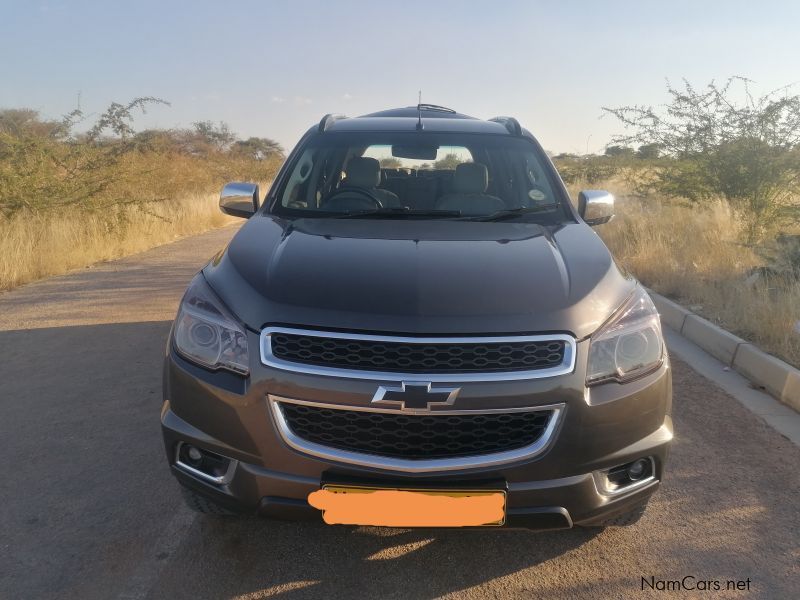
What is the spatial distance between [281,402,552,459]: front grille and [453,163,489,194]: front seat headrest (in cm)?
177

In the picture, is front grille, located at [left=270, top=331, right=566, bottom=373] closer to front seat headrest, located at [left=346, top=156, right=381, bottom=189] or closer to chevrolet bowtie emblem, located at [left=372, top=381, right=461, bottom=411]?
chevrolet bowtie emblem, located at [left=372, top=381, right=461, bottom=411]

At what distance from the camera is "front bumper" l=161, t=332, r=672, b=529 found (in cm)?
193

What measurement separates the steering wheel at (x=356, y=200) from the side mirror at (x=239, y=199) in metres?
0.46

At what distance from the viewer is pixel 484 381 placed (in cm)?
191

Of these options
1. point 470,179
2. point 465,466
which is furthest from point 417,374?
point 470,179

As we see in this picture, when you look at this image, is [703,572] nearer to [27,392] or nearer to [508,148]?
[508,148]

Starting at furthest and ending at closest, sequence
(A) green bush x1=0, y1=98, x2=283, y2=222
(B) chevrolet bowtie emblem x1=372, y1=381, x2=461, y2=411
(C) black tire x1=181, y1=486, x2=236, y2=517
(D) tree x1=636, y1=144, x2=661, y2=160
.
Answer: (D) tree x1=636, y1=144, x2=661, y2=160
(A) green bush x1=0, y1=98, x2=283, y2=222
(C) black tire x1=181, y1=486, x2=236, y2=517
(B) chevrolet bowtie emblem x1=372, y1=381, x2=461, y2=411

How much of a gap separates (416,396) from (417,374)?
0.07 metres

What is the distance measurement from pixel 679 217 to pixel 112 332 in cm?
879

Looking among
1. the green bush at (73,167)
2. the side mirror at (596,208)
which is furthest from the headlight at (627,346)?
the green bush at (73,167)

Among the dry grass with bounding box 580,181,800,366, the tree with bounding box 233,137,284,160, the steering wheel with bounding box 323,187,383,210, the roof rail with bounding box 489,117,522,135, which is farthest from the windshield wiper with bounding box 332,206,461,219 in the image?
the tree with bounding box 233,137,284,160

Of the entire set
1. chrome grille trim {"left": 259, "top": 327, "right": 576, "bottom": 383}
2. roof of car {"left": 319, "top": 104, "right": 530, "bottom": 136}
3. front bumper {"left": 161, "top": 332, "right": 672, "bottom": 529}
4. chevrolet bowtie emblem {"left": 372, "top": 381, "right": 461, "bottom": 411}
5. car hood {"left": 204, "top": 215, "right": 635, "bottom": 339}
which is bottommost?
front bumper {"left": 161, "top": 332, "right": 672, "bottom": 529}

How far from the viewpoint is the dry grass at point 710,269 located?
15.9ft

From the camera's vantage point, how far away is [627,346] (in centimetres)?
213
